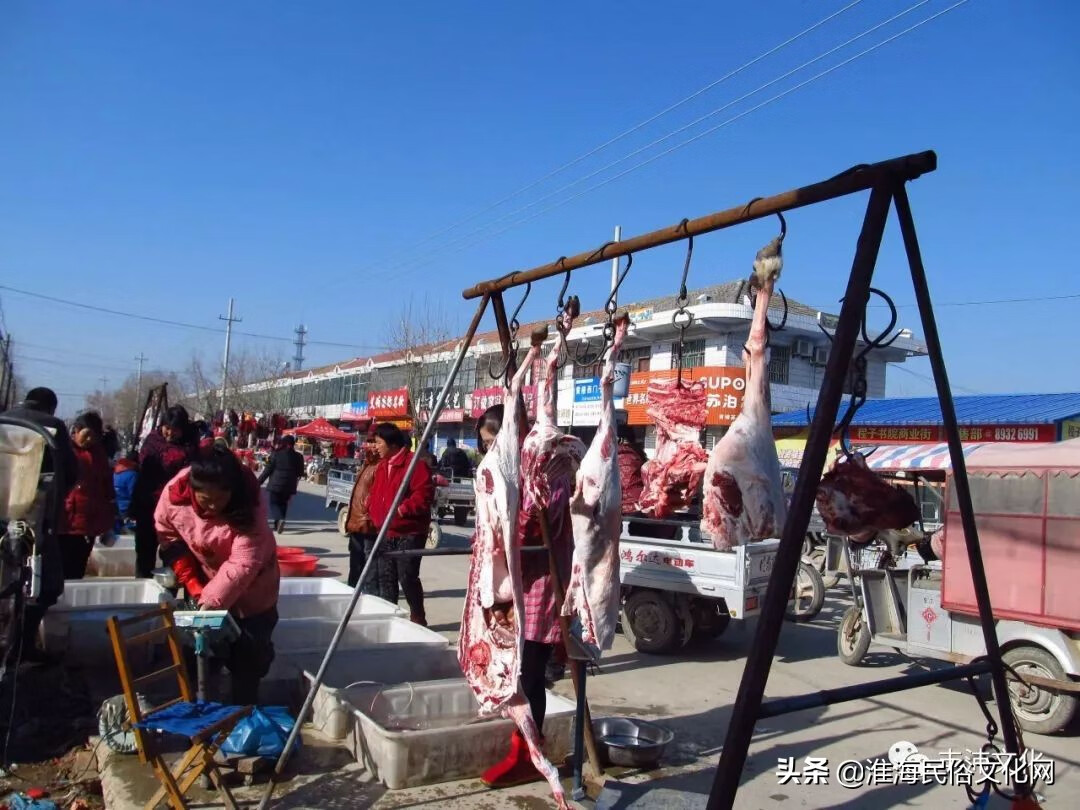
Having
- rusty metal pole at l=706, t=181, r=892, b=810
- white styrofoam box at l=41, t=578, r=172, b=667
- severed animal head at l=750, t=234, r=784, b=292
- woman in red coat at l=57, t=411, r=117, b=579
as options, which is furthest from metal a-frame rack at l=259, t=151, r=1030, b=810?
woman in red coat at l=57, t=411, r=117, b=579

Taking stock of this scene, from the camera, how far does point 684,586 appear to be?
7477mm

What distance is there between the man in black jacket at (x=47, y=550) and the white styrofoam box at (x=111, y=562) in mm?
4433

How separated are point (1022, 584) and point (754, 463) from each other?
424cm

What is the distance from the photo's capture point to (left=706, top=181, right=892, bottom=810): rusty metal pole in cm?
224

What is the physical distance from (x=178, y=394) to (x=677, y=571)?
6200 cm

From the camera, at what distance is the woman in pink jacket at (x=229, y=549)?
158 inches

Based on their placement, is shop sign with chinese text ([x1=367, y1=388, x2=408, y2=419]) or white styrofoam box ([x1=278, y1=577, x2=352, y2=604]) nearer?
white styrofoam box ([x1=278, y1=577, x2=352, y2=604])

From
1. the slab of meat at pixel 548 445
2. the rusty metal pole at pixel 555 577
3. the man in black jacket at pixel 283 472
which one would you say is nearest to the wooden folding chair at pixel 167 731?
the rusty metal pole at pixel 555 577

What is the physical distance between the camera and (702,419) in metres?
4.23

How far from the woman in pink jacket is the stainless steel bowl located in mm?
1912

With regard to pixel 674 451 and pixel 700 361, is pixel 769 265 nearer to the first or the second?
pixel 674 451

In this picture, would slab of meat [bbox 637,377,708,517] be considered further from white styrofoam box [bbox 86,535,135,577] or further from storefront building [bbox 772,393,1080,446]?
storefront building [bbox 772,393,1080,446]

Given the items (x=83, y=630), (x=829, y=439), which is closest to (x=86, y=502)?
(x=83, y=630)

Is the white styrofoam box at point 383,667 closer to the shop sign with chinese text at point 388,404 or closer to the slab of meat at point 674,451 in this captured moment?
the slab of meat at point 674,451
